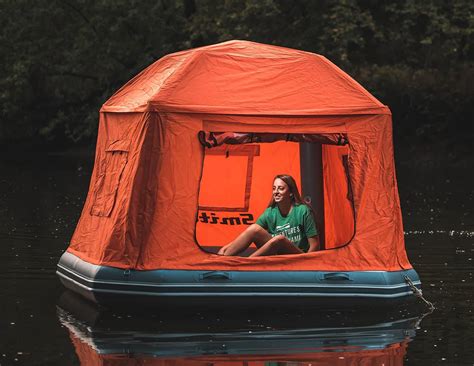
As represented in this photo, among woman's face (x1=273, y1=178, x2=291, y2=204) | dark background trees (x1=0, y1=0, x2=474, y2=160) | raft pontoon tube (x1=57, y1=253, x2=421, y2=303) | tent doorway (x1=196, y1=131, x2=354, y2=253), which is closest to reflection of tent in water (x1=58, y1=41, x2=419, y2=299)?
raft pontoon tube (x1=57, y1=253, x2=421, y2=303)

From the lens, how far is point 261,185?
1500 cm

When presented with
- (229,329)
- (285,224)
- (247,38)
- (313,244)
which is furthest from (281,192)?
(247,38)

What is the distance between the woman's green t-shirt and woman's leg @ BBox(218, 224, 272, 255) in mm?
314

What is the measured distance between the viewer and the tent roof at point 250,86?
11602 mm

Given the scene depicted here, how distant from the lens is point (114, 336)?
1021 centimetres

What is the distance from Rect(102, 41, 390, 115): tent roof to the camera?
38.1 feet

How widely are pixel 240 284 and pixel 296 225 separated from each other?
1.41 metres

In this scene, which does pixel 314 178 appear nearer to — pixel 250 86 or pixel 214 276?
pixel 250 86

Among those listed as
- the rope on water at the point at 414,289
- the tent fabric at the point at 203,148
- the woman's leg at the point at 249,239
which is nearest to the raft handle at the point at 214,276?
the tent fabric at the point at 203,148

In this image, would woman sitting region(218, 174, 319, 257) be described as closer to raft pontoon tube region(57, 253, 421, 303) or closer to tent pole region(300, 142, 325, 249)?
raft pontoon tube region(57, 253, 421, 303)

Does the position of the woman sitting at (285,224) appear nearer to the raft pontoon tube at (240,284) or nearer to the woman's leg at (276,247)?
the woman's leg at (276,247)

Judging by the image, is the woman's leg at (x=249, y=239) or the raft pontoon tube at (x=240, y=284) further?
the woman's leg at (x=249, y=239)

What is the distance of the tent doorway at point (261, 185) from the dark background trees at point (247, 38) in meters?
18.8

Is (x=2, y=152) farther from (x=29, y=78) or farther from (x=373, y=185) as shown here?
(x=373, y=185)
